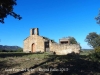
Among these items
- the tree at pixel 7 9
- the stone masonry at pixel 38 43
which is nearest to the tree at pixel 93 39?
the stone masonry at pixel 38 43

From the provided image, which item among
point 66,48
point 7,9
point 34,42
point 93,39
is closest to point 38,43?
point 34,42

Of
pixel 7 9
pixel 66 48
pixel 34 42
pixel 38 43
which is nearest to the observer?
pixel 7 9

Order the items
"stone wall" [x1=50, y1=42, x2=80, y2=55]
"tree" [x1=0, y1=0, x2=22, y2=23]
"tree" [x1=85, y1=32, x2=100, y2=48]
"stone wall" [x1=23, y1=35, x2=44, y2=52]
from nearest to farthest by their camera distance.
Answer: "tree" [x1=0, y1=0, x2=22, y2=23] < "stone wall" [x1=50, y1=42, x2=80, y2=55] < "stone wall" [x1=23, y1=35, x2=44, y2=52] < "tree" [x1=85, y1=32, x2=100, y2=48]

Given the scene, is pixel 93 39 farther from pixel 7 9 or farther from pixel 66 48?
pixel 7 9

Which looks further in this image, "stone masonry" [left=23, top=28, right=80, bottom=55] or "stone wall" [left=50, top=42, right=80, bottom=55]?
"stone masonry" [left=23, top=28, right=80, bottom=55]

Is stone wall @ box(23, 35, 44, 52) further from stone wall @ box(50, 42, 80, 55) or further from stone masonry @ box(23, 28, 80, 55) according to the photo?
stone wall @ box(50, 42, 80, 55)

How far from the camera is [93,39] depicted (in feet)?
255

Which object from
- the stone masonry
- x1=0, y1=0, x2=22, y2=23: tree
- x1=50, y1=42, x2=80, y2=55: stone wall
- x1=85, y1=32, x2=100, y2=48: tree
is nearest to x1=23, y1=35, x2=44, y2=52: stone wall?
the stone masonry

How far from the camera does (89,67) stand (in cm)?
1068

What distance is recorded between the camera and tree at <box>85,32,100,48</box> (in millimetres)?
74438

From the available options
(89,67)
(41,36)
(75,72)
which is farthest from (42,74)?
(41,36)

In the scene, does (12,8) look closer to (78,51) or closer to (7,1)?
(7,1)

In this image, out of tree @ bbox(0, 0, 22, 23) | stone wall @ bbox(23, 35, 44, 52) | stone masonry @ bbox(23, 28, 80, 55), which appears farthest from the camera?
stone wall @ bbox(23, 35, 44, 52)

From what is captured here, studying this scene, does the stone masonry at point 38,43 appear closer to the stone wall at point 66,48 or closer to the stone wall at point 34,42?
the stone wall at point 34,42
